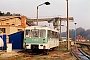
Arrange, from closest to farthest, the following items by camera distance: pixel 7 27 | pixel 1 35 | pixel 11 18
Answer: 1. pixel 1 35
2. pixel 7 27
3. pixel 11 18

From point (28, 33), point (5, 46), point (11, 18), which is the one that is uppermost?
point (11, 18)

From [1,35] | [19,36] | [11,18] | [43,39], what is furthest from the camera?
[11,18]

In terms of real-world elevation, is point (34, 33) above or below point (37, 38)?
above

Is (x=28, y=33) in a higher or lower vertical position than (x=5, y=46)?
higher

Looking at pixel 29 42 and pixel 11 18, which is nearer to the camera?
pixel 29 42

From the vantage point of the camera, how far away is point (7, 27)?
107ft

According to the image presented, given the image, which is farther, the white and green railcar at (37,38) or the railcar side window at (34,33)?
the railcar side window at (34,33)

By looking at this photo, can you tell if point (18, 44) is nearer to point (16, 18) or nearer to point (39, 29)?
point (39, 29)

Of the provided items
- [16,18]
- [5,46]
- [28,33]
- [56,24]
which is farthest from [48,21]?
[28,33]

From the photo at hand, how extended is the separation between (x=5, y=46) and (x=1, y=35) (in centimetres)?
170

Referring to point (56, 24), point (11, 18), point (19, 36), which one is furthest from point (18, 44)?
point (56, 24)

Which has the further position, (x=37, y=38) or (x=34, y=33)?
(x=34, y=33)

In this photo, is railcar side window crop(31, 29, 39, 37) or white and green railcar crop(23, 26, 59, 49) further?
railcar side window crop(31, 29, 39, 37)

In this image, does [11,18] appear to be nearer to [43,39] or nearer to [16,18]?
[16,18]
